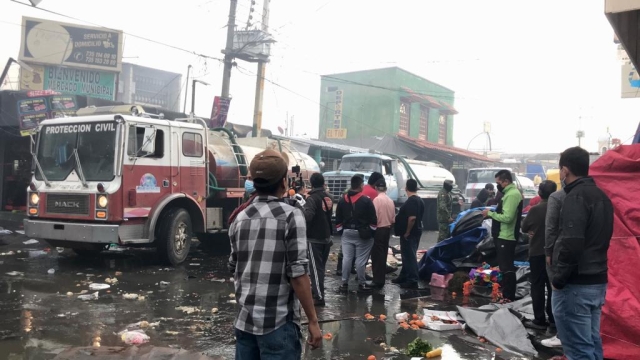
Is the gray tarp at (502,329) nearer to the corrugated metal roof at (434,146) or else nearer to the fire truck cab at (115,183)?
the fire truck cab at (115,183)

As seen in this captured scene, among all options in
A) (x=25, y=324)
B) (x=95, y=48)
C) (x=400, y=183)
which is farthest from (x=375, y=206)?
(x=95, y=48)

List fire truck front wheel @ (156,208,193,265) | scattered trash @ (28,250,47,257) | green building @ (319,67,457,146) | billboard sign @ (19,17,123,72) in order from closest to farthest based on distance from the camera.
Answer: fire truck front wheel @ (156,208,193,265), scattered trash @ (28,250,47,257), billboard sign @ (19,17,123,72), green building @ (319,67,457,146)

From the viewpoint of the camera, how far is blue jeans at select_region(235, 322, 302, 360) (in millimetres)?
2608

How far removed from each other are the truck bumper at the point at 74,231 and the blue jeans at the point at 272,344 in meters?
6.48

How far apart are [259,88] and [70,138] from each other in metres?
14.2

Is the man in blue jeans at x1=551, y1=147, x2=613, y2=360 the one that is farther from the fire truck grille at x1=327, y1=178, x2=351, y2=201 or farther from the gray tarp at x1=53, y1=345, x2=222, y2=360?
the fire truck grille at x1=327, y1=178, x2=351, y2=201

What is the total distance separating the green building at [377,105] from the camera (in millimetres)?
40000

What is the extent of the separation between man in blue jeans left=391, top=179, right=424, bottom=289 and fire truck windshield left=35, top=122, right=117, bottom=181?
502 centimetres

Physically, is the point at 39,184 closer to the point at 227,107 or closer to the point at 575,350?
the point at 575,350

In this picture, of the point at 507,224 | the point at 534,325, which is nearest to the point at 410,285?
the point at 507,224

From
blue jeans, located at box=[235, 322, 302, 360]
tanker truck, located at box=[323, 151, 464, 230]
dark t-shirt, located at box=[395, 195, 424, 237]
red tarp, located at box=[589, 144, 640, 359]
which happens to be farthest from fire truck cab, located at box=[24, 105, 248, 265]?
tanker truck, located at box=[323, 151, 464, 230]

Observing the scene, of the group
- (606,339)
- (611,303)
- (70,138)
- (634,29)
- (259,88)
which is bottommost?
(606,339)

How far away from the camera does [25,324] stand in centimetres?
583

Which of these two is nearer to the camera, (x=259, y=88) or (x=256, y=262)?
(x=256, y=262)
